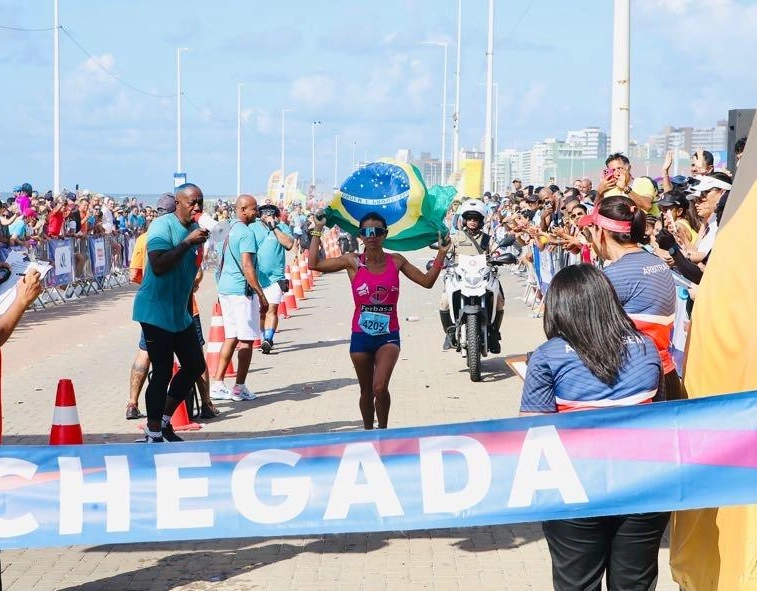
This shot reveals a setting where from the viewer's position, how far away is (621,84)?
13.3 meters

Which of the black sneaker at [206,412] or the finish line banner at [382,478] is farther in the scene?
the black sneaker at [206,412]

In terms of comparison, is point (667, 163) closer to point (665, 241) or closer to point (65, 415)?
point (665, 241)

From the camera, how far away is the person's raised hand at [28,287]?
530 centimetres

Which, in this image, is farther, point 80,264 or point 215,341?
point 80,264

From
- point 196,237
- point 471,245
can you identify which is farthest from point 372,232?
point 471,245

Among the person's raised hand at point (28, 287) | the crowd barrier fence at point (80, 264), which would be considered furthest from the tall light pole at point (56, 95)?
the person's raised hand at point (28, 287)

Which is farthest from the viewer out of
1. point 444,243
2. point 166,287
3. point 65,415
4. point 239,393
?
point 239,393

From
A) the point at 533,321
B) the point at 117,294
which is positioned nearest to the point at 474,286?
the point at 533,321

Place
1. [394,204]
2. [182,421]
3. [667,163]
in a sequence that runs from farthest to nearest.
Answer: [667,163]
[182,421]
[394,204]

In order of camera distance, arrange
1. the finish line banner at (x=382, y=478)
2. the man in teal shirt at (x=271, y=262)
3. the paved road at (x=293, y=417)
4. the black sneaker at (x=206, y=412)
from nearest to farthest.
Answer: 1. the finish line banner at (x=382, y=478)
2. the paved road at (x=293, y=417)
3. the black sneaker at (x=206, y=412)
4. the man in teal shirt at (x=271, y=262)

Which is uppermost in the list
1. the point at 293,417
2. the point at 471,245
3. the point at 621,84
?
the point at 621,84

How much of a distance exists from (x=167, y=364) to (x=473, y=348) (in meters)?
5.54

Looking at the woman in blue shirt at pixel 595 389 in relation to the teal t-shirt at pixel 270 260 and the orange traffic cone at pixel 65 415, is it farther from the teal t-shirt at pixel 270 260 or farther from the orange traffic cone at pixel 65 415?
the teal t-shirt at pixel 270 260

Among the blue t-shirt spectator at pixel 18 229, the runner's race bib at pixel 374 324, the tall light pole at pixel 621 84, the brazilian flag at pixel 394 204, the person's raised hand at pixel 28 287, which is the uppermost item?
the tall light pole at pixel 621 84
